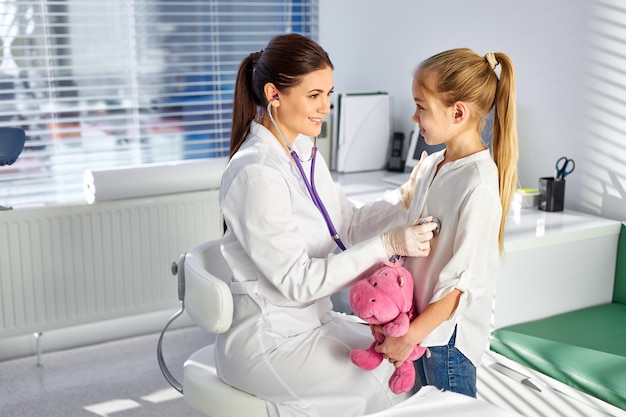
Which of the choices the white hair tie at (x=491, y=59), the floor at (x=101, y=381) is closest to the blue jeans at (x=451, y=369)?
the white hair tie at (x=491, y=59)

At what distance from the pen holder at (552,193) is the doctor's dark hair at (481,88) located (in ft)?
2.95

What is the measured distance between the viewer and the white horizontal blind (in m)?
3.25

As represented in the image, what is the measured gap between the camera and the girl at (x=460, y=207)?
1527 millimetres

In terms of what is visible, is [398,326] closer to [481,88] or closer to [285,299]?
[285,299]

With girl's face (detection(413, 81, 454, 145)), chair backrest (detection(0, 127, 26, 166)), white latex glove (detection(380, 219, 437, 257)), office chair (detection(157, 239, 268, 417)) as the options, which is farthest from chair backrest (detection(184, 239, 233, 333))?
chair backrest (detection(0, 127, 26, 166))

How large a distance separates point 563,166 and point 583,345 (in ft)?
2.30

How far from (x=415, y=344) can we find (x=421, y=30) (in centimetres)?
197

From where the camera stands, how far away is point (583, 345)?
6.72 feet

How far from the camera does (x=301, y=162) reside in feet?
6.10

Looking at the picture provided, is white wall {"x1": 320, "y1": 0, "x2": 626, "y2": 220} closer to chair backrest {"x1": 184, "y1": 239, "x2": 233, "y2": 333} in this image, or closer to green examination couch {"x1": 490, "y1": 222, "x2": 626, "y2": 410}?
green examination couch {"x1": 490, "y1": 222, "x2": 626, "y2": 410}

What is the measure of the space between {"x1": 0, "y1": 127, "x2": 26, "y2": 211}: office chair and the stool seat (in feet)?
4.19

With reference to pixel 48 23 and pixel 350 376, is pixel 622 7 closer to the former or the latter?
pixel 350 376

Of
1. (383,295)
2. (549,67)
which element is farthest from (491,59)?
(549,67)

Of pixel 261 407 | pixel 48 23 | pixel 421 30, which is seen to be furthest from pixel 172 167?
pixel 261 407
